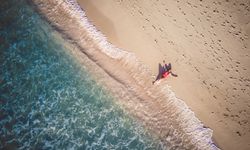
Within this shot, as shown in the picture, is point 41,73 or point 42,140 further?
point 41,73

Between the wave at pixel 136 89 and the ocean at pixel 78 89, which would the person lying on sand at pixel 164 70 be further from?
the ocean at pixel 78 89

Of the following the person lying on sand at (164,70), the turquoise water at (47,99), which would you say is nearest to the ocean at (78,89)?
the turquoise water at (47,99)

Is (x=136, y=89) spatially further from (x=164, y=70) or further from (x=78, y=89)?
(x=78, y=89)

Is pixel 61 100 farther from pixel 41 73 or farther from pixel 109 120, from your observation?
pixel 109 120

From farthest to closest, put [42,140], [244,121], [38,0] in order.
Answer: [38,0] → [244,121] → [42,140]

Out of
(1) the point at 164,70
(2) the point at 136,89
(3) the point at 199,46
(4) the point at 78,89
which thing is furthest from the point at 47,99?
(3) the point at 199,46

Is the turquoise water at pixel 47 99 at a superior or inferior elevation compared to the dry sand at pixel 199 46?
inferior

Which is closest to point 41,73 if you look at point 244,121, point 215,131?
point 215,131
